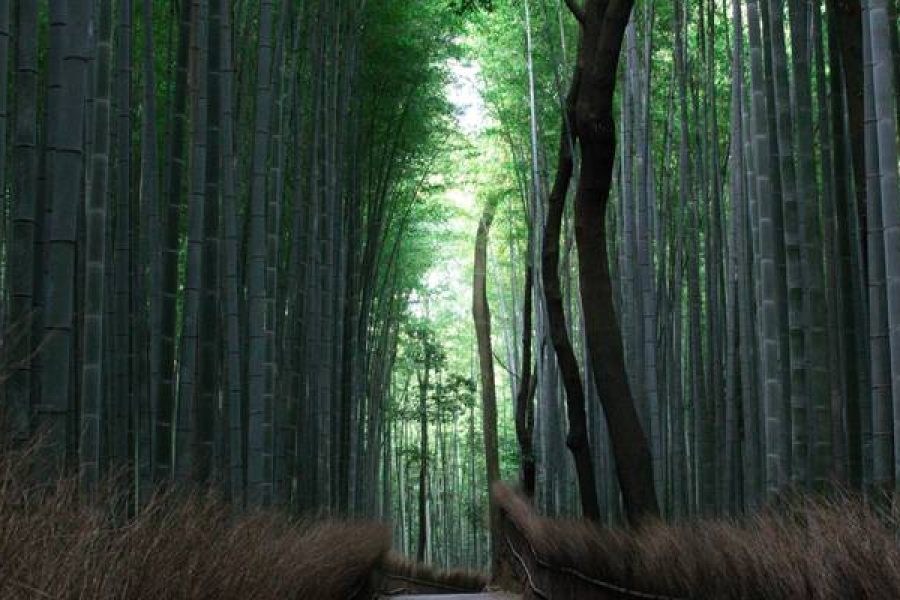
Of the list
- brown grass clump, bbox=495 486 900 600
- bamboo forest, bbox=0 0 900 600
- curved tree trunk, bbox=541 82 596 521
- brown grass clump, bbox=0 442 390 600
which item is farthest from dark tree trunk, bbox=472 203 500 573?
brown grass clump, bbox=0 442 390 600

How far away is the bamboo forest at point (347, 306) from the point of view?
105 inches

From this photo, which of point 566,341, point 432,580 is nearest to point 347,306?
point 566,341

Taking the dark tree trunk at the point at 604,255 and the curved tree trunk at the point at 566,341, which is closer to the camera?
the dark tree trunk at the point at 604,255

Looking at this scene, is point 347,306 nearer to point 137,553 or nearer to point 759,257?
point 759,257

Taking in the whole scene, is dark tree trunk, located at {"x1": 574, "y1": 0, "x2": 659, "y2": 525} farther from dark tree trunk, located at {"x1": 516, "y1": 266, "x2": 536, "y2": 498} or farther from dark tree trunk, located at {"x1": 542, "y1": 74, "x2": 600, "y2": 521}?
dark tree trunk, located at {"x1": 516, "y1": 266, "x2": 536, "y2": 498}

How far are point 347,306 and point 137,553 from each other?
6.84 metres

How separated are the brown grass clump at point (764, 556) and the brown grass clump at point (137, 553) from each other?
113 centimetres

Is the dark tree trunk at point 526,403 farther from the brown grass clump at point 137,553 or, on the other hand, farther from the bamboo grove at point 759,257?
the brown grass clump at point 137,553

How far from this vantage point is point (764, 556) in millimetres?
2715

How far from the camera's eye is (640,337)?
644cm

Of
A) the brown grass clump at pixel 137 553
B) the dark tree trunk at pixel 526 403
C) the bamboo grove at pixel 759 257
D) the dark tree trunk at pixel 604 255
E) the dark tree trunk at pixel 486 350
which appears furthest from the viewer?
the dark tree trunk at pixel 486 350

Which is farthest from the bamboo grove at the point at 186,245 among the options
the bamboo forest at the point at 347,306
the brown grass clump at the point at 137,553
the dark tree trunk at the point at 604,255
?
the dark tree trunk at the point at 604,255

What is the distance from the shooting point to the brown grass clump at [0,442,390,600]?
1471mm

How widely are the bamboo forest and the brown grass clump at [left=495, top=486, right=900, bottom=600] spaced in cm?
1
